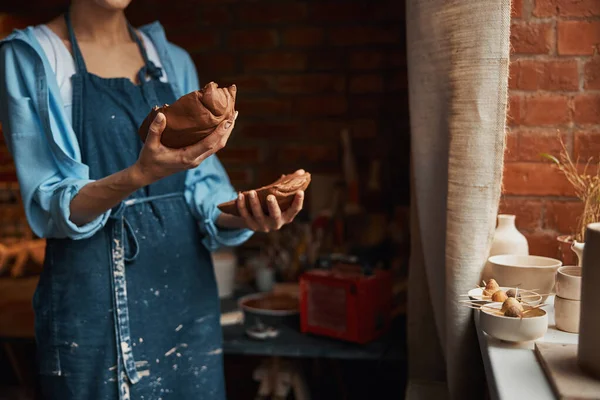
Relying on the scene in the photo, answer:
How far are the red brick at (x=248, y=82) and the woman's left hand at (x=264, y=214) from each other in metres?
1.54

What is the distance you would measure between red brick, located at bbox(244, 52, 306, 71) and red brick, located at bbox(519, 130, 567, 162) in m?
1.49

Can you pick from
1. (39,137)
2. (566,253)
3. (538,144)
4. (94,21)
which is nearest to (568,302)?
(566,253)

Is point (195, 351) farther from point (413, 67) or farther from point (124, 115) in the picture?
point (413, 67)

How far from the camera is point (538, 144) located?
1483 mm

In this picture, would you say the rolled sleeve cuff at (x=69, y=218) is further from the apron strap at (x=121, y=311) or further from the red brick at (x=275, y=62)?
the red brick at (x=275, y=62)

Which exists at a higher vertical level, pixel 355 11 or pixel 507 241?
pixel 355 11

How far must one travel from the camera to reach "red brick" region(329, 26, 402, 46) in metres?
2.72

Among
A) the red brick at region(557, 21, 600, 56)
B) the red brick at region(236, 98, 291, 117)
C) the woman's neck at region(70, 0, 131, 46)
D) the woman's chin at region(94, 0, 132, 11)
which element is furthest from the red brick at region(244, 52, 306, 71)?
the red brick at region(557, 21, 600, 56)

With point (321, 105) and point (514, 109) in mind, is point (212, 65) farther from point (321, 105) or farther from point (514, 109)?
point (514, 109)

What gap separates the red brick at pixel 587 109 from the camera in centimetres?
145

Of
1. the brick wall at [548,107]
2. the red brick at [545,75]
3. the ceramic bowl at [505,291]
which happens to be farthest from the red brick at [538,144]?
the ceramic bowl at [505,291]

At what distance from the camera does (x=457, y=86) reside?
1.33 metres

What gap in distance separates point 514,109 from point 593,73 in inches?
7.2

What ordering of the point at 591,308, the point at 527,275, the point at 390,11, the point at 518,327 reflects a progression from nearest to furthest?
the point at 591,308, the point at 518,327, the point at 527,275, the point at 390,11
